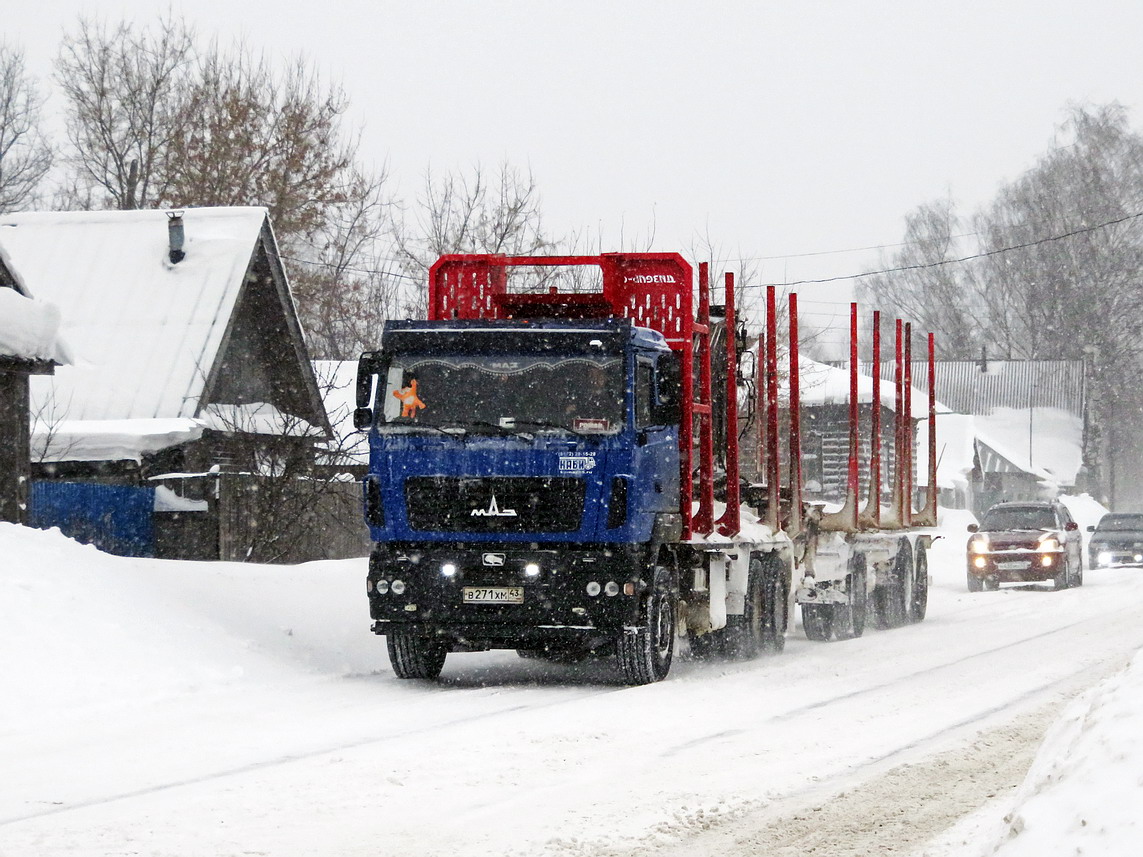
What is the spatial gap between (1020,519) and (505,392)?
2185cm

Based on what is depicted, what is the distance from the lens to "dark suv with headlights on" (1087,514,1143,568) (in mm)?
39719

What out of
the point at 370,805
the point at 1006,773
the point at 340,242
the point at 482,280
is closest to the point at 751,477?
the point at 482,280

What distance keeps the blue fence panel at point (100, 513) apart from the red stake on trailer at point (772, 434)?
11686mm

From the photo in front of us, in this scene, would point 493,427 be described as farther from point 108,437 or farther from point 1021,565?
point 1021,565

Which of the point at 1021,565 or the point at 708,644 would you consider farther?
the point at 1021,565


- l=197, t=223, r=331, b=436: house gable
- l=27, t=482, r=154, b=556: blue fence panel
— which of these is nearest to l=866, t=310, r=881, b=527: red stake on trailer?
l=197, t=223, r=331, b=436: house gable

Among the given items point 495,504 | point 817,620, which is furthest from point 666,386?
point 817,620

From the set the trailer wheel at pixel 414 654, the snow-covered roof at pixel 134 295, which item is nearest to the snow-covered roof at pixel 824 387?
the snow-covered roof at pixel 134 295

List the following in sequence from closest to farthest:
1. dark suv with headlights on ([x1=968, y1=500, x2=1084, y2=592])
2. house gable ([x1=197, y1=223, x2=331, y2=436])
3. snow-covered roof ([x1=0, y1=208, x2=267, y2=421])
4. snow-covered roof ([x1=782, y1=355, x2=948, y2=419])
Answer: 1. snow-covered roof ([x1=0, y1=208, x2=267, y2=421])
2. house gable ([x1=197, y1=223, x2=331, y2=436])
3. dark suv with headlights on ([x1=968, y1=500, x2=1084, y2=592])
4. snow-covered roof ([x1=782, y1=355, x2=948, y2=419])

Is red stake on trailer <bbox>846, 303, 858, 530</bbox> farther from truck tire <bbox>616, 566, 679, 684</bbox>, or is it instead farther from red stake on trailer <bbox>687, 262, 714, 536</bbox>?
truck tire <bbox>616, 566, 679, 684</bbox>

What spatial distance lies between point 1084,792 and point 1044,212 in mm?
71207

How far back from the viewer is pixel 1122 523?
4059cm

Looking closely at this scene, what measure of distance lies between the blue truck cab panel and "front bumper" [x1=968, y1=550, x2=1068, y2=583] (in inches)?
768

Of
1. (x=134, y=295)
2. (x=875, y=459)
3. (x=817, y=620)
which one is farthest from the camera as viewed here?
(x=134, y=295)
